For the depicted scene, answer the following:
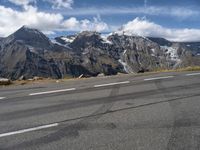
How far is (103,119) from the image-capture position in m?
9.43

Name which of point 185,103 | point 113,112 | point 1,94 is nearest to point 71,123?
point 113,112

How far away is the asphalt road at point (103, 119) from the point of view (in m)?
7.51

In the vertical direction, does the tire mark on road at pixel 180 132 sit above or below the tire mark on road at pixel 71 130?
below

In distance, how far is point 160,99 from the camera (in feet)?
39.7

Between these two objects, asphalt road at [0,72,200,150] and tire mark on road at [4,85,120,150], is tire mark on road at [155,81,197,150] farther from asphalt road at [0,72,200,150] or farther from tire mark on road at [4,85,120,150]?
tire mark on road at [4,85,120,150]

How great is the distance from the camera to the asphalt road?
7512mm

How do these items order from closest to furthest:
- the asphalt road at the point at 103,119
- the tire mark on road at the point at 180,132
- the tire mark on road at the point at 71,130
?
the tire mark on road at the point at 180,132, the asphalt road at the point at 103,119, the tire mark on road at the point at 71,130

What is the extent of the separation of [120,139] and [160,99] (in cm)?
470

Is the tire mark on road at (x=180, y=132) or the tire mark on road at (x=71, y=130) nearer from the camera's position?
the tire mark on road at (x=180, y=132)

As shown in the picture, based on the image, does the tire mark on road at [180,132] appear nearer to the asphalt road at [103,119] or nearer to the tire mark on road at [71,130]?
the asphalt road at [103,119]

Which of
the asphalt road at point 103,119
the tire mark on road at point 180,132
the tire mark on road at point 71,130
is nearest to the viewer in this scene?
the tire mark on road at point 180,132

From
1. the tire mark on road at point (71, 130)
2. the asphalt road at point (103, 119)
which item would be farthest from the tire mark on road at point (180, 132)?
the tire mark on road at point (71, 130)

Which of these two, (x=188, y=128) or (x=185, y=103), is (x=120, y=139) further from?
(x=185, y=103)

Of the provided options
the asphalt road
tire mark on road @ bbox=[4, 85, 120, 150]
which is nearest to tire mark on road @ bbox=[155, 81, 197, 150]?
the asphalt road
